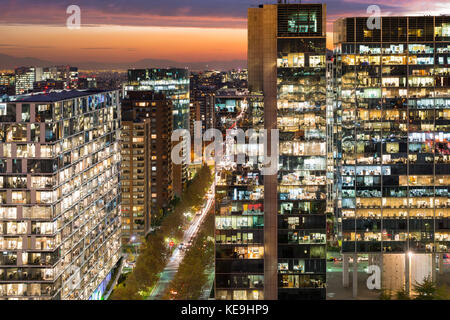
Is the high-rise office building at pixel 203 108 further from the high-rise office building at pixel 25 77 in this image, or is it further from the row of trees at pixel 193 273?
the row of trees at pixel 193 273

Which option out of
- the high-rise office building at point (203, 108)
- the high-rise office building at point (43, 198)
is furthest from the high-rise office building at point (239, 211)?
the high-rise office building at point (203, 108)

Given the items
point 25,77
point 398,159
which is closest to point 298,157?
point 398,159

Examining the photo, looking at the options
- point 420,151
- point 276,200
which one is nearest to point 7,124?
point 276,200

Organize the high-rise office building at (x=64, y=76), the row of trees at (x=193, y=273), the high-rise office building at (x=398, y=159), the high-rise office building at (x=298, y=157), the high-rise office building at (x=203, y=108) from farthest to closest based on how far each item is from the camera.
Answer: the high-rise office building at (x=203, y=108), the high-rise office building at (x=64, y=76), the high-rise office building at (x=398, y=159), the row of trees at (x=193, y=273), the high-rise office building at (x=298, y=157)

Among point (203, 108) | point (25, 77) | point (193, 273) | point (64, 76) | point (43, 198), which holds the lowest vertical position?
point (193, 273)

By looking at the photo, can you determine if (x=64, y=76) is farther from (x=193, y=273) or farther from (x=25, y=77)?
(x=193, y=273)

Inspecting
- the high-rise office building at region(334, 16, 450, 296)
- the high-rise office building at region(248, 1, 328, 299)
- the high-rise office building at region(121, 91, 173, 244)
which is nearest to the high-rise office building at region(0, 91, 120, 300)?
the high-rise office building at region(248, 1, 328, 299)
